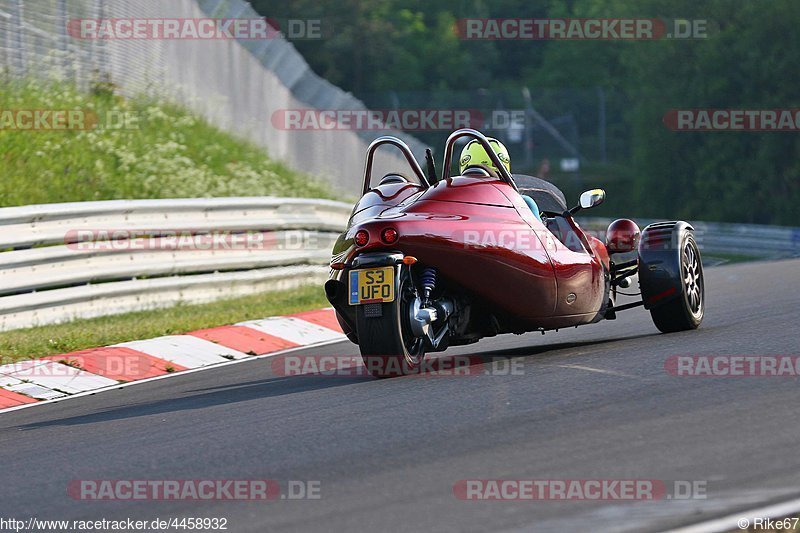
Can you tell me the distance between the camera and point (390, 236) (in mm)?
7867

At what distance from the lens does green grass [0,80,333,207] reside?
16.9 m

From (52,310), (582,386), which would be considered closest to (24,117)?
(52,310)

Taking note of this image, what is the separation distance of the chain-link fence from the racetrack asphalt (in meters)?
9.86

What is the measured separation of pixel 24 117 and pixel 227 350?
26.0 feet

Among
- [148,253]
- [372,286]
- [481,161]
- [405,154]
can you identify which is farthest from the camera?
[148,253]

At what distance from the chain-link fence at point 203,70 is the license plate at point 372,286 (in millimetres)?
10625

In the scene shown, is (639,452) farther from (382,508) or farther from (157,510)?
(157,510)

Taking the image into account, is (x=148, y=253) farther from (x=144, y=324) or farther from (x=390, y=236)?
(x=390, y=236)

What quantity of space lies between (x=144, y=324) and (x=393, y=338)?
4.87m

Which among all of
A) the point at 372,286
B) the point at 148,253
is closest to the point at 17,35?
the point at 148,253

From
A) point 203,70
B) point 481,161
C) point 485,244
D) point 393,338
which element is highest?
point 203,70

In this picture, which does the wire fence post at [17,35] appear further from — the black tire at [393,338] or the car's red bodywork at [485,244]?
the black tire at [393,338]

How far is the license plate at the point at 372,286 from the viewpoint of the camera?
7.70 meters

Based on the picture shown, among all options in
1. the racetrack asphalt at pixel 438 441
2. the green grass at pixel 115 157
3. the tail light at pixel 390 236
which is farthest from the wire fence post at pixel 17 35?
the tail light at pixel 390 236
